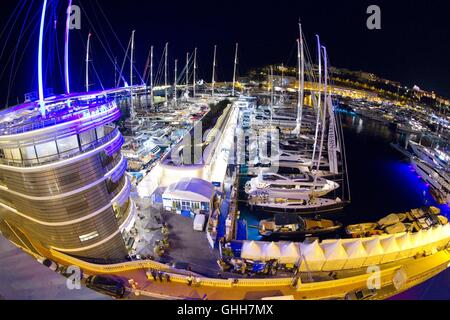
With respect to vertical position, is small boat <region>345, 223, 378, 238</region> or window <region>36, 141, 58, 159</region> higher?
window <region>36, 141, 58, 159</region>

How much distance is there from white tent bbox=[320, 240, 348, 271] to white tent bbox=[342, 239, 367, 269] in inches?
14.3

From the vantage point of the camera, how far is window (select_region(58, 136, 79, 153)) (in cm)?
1297

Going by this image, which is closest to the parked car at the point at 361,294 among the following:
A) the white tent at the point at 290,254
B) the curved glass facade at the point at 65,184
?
the white tent at the point at 290,254

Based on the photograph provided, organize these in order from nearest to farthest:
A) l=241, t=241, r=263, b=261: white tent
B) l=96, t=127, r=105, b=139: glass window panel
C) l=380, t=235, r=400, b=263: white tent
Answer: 1. l=96, t=127, r=105, b=139: glass window panel
2. l=241, t=241, r=263, b=261: white tent
3. l=380, t=235, r=400, b=263: white tent

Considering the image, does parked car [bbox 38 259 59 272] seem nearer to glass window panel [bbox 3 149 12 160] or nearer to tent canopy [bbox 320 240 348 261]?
glass window panel [bbox 3 149 12 160]

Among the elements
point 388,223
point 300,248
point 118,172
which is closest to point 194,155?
point 118,172

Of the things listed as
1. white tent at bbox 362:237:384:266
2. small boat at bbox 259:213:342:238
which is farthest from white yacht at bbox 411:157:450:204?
white tent at bbox 362:237:384:266

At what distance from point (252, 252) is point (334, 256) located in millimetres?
5005

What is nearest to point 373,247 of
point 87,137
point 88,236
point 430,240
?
point 430,240

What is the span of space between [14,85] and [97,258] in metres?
98.0

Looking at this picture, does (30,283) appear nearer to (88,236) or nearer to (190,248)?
(88,236)

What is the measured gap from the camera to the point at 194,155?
27.5 metres

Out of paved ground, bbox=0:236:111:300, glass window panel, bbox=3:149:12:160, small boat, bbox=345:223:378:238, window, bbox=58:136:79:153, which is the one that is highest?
window, bbox=58:136:79:153

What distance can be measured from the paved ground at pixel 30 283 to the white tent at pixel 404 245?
63.3 feet
